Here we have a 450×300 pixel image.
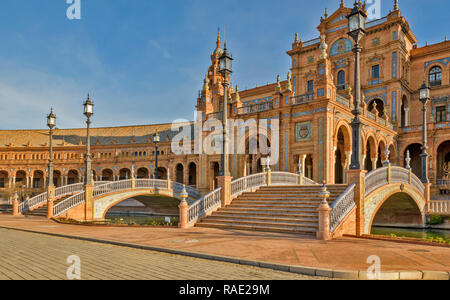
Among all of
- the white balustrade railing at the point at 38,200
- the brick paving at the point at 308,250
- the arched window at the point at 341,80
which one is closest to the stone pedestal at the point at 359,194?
the brick paving at the point at 308,250

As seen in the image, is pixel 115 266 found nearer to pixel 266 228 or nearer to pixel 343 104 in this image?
pixel 266 228

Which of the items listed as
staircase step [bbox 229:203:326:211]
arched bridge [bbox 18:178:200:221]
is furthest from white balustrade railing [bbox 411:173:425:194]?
arched bridge [bbox 18:178:200:221]

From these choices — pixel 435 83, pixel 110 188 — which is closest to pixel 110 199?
pixel 110 188

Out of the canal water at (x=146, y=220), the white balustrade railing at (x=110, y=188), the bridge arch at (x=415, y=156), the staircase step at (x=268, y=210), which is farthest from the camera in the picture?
the bridge arch at (x=415, y=156)

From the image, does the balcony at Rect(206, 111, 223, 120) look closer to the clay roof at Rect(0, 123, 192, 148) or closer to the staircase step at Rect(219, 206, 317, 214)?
the staircase step at Rect(219, 206, 317, 214)

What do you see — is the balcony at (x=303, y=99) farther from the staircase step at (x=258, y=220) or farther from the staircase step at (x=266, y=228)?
the staircase step at (x=266, y=228)

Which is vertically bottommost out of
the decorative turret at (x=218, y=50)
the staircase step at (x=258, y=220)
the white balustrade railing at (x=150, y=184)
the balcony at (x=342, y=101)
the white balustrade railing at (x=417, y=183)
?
the staircase step at (x=258, y=220)

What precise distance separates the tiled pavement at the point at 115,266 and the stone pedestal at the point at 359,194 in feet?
27.0

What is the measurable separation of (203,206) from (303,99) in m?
15.1

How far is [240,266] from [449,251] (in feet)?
20.3

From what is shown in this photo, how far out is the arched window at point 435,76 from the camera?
39847 millimetres

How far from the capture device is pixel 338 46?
4062 centimetres
